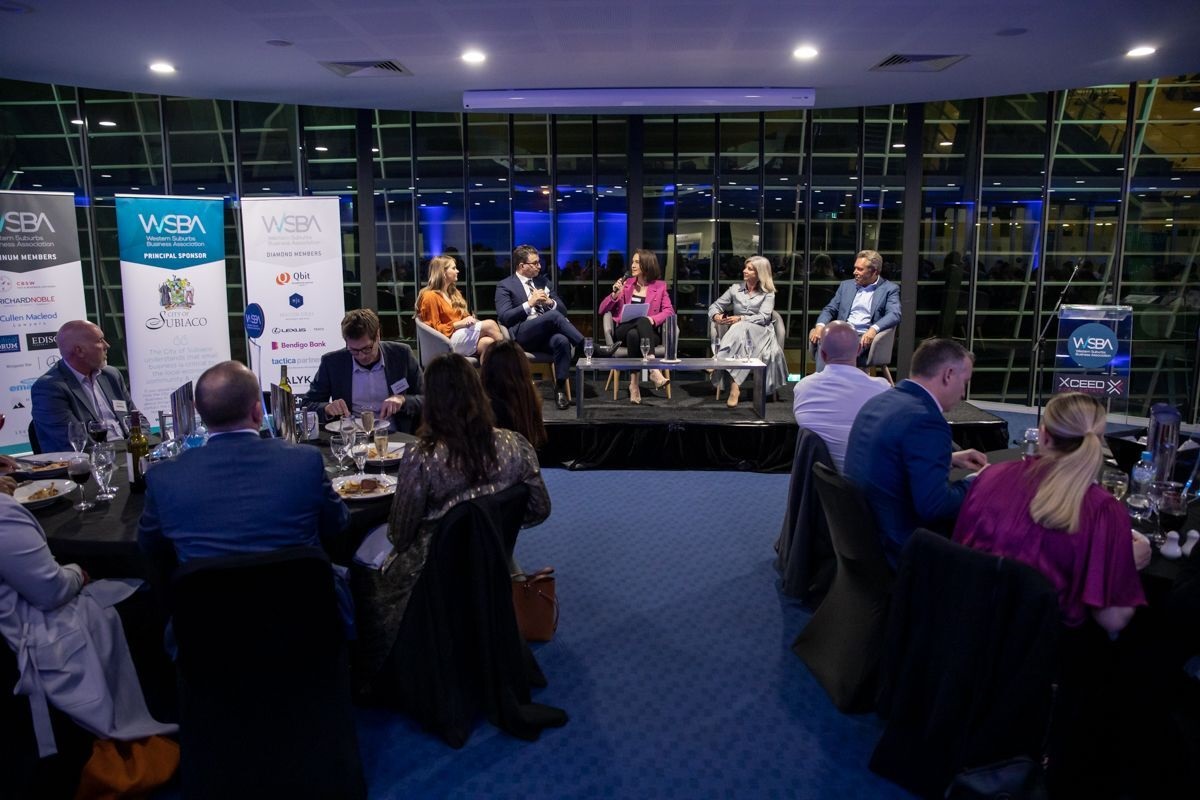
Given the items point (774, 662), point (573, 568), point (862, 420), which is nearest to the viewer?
point (862, 420)

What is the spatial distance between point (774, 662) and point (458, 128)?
23.1 ft

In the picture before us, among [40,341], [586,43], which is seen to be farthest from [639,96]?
[40,341]

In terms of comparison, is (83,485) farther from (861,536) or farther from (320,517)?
(861,536)

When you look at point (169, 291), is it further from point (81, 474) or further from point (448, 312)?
point (81, 474)

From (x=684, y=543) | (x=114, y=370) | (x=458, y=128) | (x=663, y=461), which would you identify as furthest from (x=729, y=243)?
(x=114, y=370)

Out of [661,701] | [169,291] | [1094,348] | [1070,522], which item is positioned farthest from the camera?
[169,291]

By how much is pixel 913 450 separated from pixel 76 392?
3830 mm

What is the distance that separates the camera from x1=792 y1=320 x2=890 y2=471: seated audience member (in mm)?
3469

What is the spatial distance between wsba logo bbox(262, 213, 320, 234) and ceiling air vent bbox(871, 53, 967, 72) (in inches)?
190

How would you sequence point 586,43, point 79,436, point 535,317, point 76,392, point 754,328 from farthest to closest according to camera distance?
point 754,328 < point 535,317 < point 586,43 < point 76,392 < point 79,436

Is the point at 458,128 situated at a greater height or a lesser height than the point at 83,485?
greater

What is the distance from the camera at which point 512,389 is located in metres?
3.42

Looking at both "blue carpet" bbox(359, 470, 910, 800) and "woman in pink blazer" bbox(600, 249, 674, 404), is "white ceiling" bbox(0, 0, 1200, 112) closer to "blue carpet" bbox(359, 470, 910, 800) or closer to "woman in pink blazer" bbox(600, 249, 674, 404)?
"woman in pink blazer" bbox(600, 249, 674, 404)

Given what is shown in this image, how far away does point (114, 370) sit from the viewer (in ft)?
13.8
